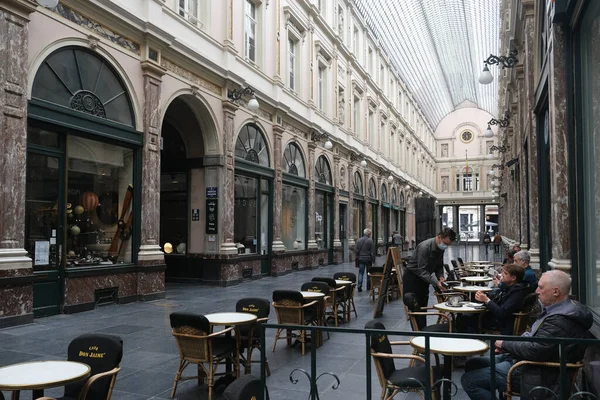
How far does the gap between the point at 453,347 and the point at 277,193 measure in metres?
13.8

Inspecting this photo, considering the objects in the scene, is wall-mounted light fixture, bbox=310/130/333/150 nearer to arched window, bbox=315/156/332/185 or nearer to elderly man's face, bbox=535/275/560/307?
arched window, bbox=315/156/332/185

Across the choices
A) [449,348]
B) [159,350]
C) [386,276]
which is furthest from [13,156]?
[449,348]

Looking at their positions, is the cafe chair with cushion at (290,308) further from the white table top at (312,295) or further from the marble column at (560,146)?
the marble column at (560,146)

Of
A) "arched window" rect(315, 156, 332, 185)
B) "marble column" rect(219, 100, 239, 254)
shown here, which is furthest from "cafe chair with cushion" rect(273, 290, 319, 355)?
"arched window" rect(315, 156, 332, 185)

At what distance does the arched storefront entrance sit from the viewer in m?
8.80

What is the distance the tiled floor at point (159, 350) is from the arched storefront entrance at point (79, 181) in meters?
0.65

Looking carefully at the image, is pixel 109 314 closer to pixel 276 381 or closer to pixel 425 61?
pixel 276 381

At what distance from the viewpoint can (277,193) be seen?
17703mm

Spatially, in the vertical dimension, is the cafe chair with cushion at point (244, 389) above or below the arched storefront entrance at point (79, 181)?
below

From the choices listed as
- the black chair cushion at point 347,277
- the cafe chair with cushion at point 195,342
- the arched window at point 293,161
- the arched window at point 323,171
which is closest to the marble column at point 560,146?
the cafe chair with cushion at point 195,342

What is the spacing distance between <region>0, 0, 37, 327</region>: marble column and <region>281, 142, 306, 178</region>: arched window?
10984mm

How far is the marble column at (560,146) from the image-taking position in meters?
5.38

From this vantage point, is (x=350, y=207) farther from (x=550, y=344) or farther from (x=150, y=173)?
(x=550, y=344)

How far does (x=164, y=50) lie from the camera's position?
11.9 meters
